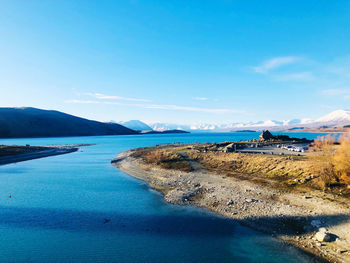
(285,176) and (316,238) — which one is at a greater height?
(285,176)

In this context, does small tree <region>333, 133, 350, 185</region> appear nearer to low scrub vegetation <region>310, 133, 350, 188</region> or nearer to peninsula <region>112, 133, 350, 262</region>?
low scrub vegetation <region>310, 133, 350, 188</region>

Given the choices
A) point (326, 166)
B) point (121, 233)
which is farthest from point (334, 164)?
point (121, 233)

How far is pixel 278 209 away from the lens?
78.9 ft

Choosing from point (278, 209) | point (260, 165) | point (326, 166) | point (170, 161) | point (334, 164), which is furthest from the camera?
point (170, 161)

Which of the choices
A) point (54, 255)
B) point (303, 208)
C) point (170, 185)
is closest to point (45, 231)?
point (54, 255)

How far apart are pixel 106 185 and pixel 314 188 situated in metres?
35.6

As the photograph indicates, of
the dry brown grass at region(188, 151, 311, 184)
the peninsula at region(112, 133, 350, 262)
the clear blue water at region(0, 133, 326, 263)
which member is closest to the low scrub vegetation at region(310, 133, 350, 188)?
the peninsula at region(112, 133, 350, 262)

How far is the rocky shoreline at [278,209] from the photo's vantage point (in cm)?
1783

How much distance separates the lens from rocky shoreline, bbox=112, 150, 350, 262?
702 inches

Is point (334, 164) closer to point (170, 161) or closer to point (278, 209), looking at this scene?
point (278, 209)

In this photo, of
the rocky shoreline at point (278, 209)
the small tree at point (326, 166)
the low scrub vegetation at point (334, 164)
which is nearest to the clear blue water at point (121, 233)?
the rocky shoreline at point (278, 209)

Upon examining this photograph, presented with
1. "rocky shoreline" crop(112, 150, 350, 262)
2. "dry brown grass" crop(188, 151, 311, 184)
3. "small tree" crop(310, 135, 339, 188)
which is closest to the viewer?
"rocky shoreline" crop(112, 150, 350, 262)

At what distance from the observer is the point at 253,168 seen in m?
40.5

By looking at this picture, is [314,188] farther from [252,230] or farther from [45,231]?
[45,231]
